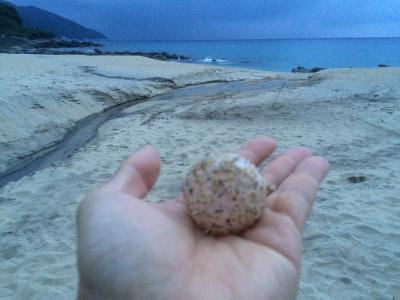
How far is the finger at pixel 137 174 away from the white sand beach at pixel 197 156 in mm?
1745

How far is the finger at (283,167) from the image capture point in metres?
2.79

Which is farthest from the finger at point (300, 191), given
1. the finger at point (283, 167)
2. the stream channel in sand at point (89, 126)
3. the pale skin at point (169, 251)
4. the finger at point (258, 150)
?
the stream channel in sand at point (89, 126)

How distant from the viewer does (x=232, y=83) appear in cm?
1884

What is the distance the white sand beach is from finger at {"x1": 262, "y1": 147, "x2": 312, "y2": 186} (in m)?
1.22

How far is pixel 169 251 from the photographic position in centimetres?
186

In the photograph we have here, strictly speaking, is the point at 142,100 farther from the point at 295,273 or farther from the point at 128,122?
the point at 295,273

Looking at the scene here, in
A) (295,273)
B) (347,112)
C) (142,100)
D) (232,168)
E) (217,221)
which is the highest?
(232,168)

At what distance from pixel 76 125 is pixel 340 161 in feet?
22.4

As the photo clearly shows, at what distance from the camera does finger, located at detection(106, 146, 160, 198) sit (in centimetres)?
220

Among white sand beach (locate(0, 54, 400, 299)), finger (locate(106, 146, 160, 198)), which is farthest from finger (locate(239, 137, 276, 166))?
white sand beach (locate(0, 54, 400, 299))

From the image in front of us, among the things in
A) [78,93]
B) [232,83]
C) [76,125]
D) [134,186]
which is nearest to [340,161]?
[134,186]

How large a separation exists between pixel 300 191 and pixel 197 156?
4471 mm

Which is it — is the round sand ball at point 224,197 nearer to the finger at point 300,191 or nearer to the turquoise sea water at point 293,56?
the finger at point 300,191

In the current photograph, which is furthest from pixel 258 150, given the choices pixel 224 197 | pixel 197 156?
pixel 197 156
